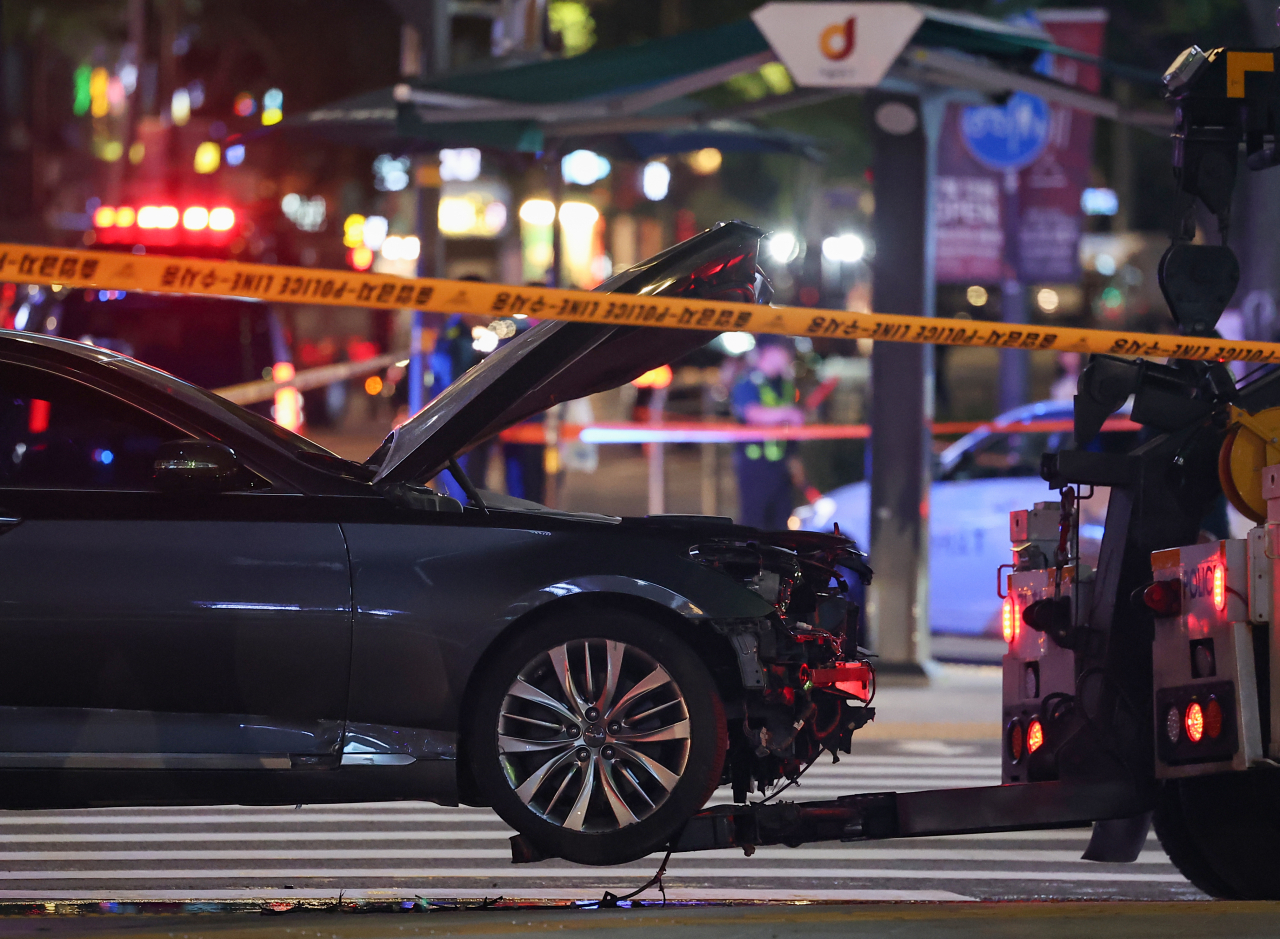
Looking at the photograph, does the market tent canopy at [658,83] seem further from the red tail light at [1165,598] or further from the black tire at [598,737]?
the black tire at [598,737]

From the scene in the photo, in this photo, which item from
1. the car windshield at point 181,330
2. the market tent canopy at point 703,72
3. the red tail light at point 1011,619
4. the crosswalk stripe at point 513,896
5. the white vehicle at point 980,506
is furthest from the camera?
the white vehicle at point 980,506

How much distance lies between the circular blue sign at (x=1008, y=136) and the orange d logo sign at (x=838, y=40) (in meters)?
7.49

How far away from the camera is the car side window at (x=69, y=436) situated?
569cm

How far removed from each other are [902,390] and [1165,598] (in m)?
7.05

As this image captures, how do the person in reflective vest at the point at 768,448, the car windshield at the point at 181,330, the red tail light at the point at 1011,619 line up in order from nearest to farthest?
the red tail light at the point at 1011,619 → the car windshield at the point at 181,330 → the person in reflective vest at the point at 768,448

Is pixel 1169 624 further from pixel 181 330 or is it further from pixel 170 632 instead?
pixel 181 330

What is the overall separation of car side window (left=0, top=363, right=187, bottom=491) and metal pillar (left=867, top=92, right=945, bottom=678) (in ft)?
24.6

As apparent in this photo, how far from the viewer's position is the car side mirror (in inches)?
220

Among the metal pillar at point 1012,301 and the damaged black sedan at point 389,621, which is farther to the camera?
the metal pillar at point 1012,301

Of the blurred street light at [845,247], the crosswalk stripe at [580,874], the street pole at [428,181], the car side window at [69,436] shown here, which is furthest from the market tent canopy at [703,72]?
the blurred street light at [845,247]

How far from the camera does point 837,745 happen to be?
19.9 ft

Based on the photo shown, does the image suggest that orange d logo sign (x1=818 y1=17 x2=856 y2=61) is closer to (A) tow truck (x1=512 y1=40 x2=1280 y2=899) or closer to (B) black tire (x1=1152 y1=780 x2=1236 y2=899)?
(A) tow truck (x1=512 y1=40 x2=1280 y2=899)

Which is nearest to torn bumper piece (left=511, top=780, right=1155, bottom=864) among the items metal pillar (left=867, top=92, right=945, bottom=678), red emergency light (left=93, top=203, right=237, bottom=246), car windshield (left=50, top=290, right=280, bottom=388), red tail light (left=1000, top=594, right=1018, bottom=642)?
red tail light (left=1000, top=594, right=1018, bottom=642)

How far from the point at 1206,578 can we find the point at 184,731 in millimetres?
3035
